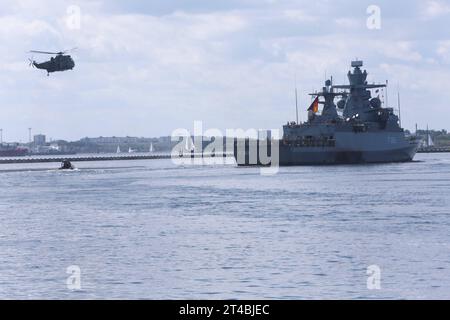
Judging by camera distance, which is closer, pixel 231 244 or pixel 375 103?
pixel 231 244

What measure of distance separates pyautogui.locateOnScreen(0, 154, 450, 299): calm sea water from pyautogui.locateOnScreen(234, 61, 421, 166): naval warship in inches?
2152

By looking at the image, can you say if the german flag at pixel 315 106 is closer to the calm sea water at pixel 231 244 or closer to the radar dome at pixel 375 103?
the radar dome at pixel 375 103

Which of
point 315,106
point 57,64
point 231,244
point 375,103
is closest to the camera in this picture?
point 231,244

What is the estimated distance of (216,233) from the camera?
44.5 meters

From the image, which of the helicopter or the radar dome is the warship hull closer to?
the radar dome

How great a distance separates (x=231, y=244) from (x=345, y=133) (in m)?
88.9

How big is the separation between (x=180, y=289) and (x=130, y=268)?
4.77 meters

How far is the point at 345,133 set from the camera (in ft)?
417

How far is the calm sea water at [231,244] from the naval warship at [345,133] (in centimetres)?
5467

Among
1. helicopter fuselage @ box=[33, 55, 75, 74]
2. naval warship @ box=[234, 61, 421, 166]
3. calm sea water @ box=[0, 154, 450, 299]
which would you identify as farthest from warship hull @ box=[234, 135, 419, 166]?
calm sea water @ box=[0, 154, 450, 299]

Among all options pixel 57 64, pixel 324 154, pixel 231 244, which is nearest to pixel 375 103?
pixel 324 154

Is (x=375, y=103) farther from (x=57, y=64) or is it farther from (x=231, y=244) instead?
(x=231, y=244)

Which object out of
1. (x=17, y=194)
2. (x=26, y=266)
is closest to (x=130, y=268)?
(x=26, y=266)
